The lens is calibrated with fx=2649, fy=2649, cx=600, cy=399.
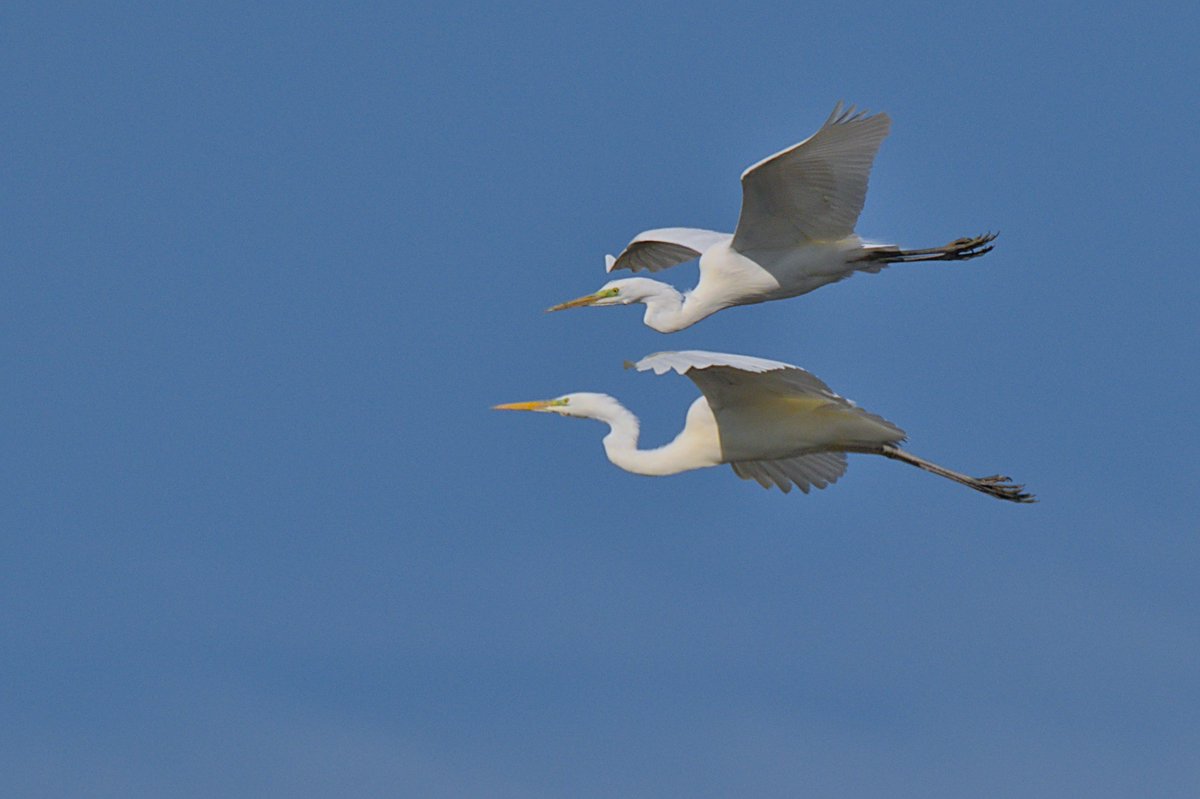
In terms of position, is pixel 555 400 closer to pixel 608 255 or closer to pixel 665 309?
pixel 665 309

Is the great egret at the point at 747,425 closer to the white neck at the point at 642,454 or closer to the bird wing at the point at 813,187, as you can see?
the white neck at the point at 642,454

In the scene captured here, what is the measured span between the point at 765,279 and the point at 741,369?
6.15 ft

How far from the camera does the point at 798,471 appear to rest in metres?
21.2

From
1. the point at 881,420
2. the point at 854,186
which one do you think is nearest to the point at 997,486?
the point at 881,420

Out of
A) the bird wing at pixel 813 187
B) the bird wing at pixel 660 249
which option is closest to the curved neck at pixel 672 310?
the bird wing at pixel 813 187

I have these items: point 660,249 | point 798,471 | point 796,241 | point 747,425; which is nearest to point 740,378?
point 747,425

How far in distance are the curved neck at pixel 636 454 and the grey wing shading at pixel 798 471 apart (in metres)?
0.93

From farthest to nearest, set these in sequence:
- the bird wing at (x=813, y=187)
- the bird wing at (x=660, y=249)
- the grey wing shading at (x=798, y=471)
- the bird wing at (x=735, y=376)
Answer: the bird wing at (x=660, y=249), the grey wing shading at (x=798, y=471), the bird wing at (x=813, y=187), the bird wing at (x=735, y=376)

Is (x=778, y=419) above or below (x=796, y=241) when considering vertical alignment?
below

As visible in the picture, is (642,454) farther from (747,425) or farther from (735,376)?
(735,376)

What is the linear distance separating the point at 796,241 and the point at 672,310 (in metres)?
1.41

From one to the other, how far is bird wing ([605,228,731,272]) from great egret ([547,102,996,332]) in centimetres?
88

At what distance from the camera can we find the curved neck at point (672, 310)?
20.5 meters

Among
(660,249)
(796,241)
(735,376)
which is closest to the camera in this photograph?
(735,376)
